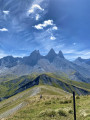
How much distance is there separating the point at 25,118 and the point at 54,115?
5148 mm

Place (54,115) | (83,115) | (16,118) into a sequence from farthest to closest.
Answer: (16,118) → (54,115) → (83,115)

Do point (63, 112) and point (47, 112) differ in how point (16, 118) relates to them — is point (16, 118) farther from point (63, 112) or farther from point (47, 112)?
point (63, 112)

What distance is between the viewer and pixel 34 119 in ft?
61.0

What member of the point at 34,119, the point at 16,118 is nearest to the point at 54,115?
the point at 34,119

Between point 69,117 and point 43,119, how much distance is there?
4157mm

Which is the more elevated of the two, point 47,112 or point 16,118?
point 47,112

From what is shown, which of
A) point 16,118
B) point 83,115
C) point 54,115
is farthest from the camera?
point 16,118

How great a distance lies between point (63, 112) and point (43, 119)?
11.9ft

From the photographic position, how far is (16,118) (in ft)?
66.7

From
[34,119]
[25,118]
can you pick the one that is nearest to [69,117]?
[34,119]

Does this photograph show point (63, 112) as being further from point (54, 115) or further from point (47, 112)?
point (47, 112)

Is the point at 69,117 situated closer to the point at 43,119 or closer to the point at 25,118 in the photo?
the point at 43,119

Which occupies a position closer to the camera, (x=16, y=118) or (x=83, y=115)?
(x=83, y=115)

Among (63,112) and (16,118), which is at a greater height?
(63,112)
